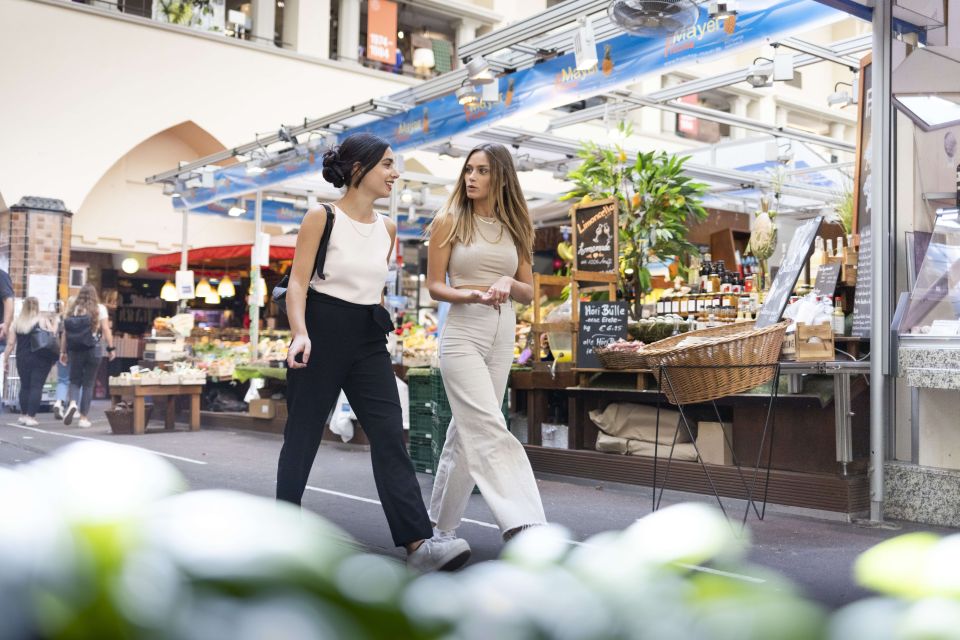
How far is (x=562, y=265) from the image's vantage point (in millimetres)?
10445

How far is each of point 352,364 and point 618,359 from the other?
275cm

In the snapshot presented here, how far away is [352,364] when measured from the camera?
3709 mm

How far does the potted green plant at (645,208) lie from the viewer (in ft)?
24.2

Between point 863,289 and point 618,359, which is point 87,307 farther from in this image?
point 863,289

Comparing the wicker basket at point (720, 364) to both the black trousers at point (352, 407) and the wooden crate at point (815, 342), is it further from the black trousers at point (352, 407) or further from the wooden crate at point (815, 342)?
the black trousers at point (352, 407)

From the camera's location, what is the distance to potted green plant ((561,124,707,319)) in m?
7.39

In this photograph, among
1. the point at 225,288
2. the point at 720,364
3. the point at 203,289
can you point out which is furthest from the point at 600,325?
the point at 203,289

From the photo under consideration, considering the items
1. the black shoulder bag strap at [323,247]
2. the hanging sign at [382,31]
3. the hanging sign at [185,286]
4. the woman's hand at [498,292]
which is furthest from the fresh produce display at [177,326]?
the hanging sign at [382,31]

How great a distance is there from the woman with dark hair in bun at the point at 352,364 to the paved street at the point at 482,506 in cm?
58

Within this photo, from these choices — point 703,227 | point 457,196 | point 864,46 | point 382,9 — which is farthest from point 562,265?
point 382,9

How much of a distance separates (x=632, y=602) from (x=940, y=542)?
21 cm

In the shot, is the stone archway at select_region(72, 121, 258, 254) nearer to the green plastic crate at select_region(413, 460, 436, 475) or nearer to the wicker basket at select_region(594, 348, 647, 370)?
the green plastic crate at select_region(413, 460, 436, 475)

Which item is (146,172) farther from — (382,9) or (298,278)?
(298,278)

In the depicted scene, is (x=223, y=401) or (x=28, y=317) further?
(x=223, y=401)
